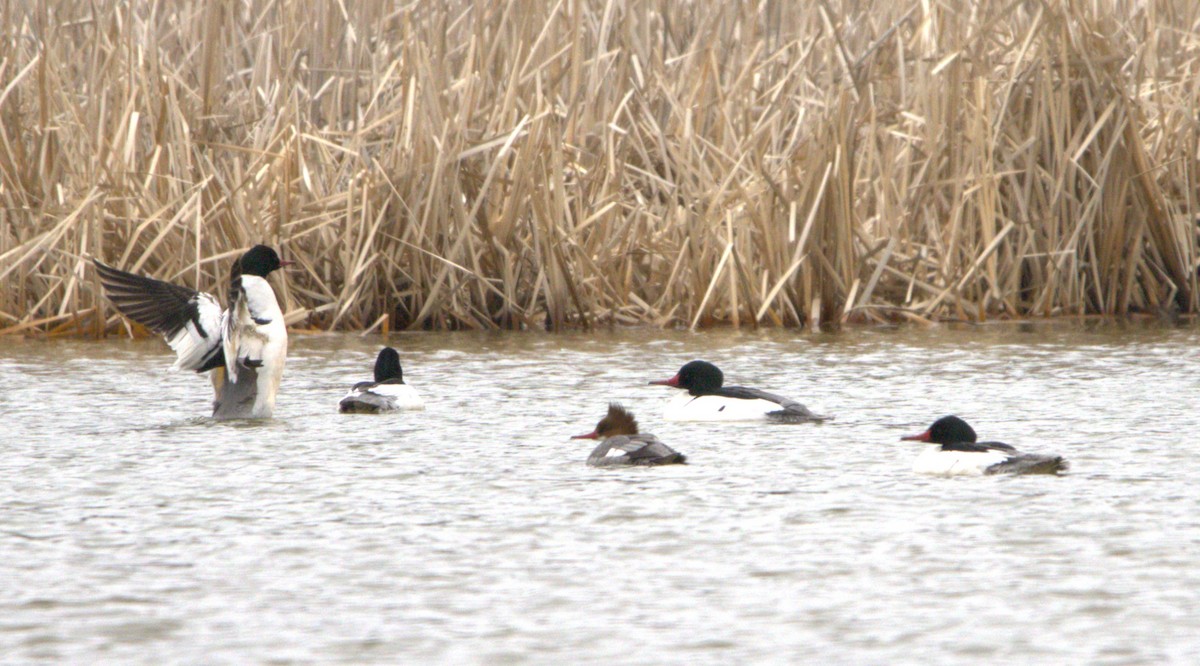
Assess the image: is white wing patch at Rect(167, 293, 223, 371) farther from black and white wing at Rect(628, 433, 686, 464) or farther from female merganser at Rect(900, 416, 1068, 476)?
female merganser at Rect(900, 416, 1068, 476)

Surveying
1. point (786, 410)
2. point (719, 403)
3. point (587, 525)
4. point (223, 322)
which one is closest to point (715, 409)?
point (719, 403)

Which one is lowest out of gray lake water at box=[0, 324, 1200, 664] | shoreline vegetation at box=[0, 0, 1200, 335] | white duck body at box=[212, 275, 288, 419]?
gray lake water at box=[0, 324, 1200, 664]

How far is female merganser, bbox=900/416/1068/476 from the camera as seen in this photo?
6746 millimetres

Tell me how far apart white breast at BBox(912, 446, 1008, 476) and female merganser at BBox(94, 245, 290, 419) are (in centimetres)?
339

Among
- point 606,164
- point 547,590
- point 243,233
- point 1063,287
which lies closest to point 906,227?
point 1063,287

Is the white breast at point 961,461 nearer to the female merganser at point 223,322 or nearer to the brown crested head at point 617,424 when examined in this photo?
the brown crested head at point 617,424

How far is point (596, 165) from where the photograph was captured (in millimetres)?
12039

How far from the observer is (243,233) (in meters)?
11.6

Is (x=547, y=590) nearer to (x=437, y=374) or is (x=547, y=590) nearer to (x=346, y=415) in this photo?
(x=346, y=415)

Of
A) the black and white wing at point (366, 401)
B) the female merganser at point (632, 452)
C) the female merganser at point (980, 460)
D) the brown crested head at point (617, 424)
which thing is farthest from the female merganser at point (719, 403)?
the female merganser at point (980, 460)

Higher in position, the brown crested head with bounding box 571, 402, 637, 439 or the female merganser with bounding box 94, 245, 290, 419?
the female merganser with bounding box 94, 245, 290, 419

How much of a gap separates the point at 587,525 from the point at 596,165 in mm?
6353

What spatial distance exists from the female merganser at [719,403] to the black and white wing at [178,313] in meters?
2.17

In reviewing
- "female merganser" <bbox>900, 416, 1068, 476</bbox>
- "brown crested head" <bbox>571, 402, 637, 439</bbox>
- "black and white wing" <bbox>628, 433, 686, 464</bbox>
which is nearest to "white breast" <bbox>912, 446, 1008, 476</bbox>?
"female merganser" <bbox>900, 416, 1068, 476</bbox>
